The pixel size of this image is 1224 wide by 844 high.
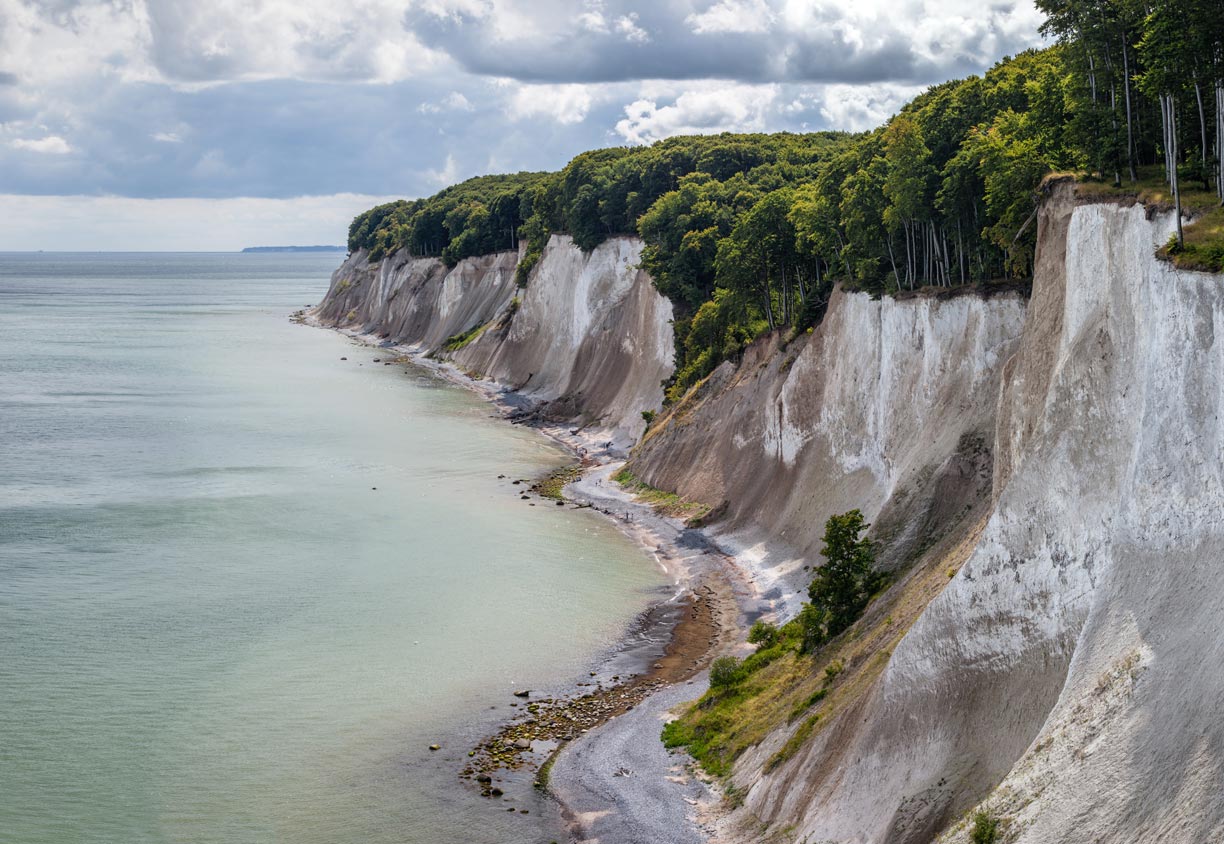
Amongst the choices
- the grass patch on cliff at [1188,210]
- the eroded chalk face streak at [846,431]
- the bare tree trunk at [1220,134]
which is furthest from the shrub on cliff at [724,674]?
the bare tree trunk at [1220,134]

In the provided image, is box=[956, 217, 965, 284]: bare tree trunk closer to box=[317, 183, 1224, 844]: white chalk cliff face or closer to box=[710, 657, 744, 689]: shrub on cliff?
box=[317, 183, 1224, 844]: white chalk cliff face

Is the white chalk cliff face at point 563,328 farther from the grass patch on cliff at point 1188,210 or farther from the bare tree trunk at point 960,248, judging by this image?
the grass patch on cliff at point 1188,210

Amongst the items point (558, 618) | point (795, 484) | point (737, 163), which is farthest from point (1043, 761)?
point (737, 163)

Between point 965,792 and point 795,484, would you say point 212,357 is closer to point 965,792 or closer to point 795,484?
point 795,484

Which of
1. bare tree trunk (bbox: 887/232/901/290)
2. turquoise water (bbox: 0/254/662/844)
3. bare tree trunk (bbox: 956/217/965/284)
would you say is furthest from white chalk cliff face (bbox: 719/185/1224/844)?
bare tree trunk (bbox: 887/232/901/290)

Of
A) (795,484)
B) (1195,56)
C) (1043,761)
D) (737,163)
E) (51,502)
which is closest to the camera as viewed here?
(1043,761)

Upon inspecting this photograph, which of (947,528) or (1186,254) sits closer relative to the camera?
(1186,254)
